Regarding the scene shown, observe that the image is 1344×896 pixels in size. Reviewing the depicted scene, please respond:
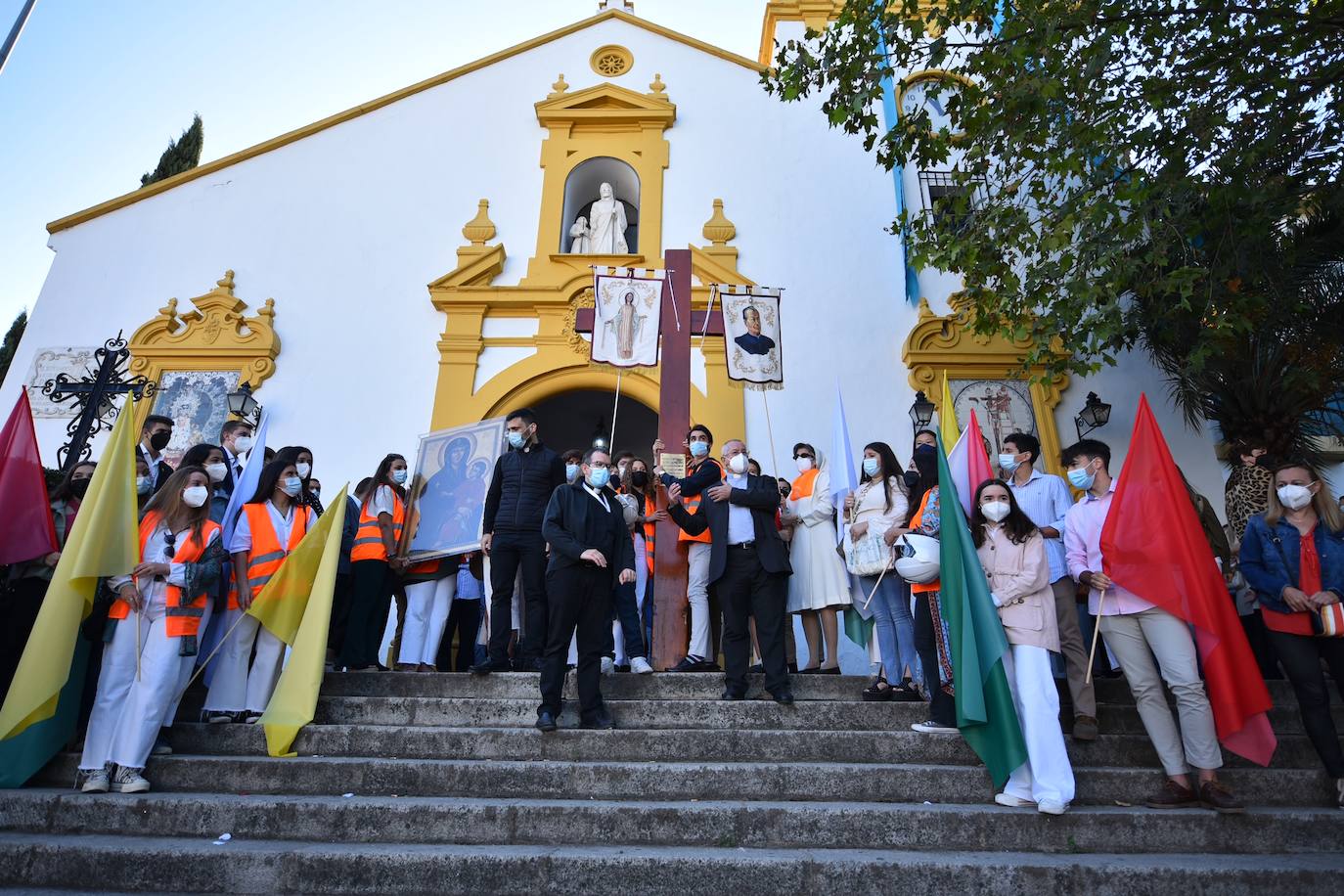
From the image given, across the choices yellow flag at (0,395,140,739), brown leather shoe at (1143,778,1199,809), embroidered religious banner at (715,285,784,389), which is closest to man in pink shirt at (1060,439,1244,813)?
brown leather shoe at (1143,778,1199,809)

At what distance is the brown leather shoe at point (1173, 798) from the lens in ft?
12.6

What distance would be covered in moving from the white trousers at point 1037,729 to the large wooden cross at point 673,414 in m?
2.34

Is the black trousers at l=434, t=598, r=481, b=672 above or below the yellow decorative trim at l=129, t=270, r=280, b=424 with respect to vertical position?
below

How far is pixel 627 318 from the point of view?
7102 mm

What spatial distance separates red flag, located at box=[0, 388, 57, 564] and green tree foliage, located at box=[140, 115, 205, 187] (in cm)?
1280

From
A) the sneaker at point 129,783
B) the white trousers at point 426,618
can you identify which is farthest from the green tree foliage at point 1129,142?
the sneaker at point 129,783

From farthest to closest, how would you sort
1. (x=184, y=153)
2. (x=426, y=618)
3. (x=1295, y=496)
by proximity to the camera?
(x=184, y=153) < (x=426, y=618) < (x=1295, y=496)

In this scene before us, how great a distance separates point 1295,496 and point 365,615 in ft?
19.6

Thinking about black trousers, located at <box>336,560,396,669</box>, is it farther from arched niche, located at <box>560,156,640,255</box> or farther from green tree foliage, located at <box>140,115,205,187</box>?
green tree foliage, located at <box>140,115,205,187</box>

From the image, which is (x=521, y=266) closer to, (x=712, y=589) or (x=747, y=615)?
(x=712, y=589)

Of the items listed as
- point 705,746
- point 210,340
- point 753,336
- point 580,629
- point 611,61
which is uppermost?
point 611,61

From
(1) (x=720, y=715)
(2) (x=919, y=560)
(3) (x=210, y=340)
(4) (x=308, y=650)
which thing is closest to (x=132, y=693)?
(4) (x=308, y=650)

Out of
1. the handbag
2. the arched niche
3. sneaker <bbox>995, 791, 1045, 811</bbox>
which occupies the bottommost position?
sneaker <bbox>995, 791, 1045, 811</bbox>

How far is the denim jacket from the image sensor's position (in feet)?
13.9
